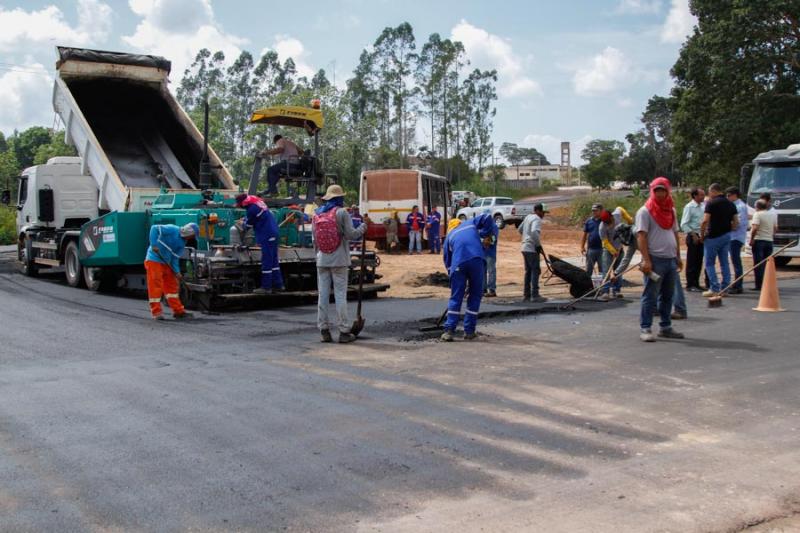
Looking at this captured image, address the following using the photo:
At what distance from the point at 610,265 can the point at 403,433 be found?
8235 millimetres

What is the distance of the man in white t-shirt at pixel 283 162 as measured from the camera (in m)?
12.9

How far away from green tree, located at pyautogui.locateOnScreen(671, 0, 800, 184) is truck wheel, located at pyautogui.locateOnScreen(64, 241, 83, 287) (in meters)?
23.2

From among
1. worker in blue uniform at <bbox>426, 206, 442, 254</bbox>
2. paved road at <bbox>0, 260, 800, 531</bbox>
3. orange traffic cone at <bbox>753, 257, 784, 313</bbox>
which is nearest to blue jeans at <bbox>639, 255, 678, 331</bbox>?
paved road at <bbox>0, 260, 800, 531</bbox>

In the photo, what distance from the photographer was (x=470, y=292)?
880 cm

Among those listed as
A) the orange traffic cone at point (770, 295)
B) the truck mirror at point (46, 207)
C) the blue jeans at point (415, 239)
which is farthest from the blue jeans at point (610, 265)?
the blue jeans at point (415, 239)

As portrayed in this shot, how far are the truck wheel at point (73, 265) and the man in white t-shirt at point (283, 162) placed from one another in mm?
4527

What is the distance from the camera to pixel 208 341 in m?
8.93

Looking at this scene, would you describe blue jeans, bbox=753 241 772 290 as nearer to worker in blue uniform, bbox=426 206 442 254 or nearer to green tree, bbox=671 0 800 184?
worker in blue uniform, bbox=426 206 442 254

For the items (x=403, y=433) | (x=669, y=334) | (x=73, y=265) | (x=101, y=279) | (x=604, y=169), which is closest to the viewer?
(x=403, y=433)

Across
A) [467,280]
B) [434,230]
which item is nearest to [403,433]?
[467,280]

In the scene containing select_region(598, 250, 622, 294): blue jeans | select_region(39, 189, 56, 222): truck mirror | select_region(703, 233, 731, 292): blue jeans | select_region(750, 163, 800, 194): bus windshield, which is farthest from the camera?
select_region(750, 163, 800, 194): bus windshield

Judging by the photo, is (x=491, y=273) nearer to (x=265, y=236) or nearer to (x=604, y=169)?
(x=265, y=236)

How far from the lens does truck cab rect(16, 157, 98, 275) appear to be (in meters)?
16.6

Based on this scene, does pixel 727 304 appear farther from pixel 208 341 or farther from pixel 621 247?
pixel 208 341
